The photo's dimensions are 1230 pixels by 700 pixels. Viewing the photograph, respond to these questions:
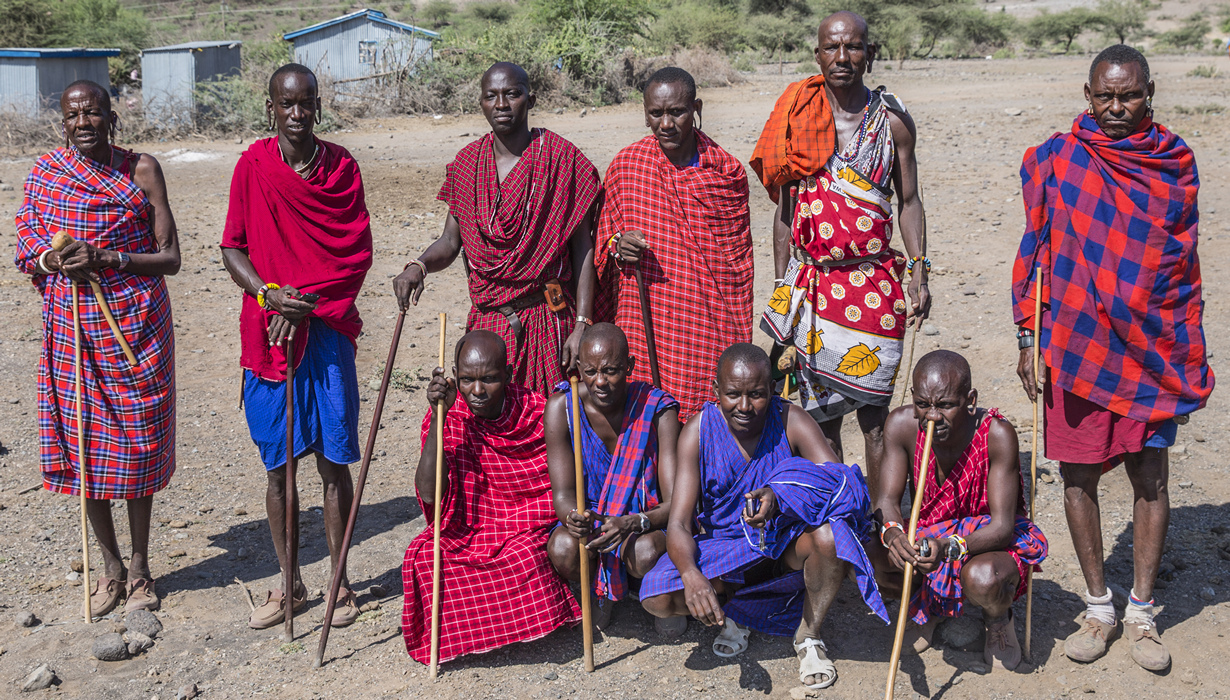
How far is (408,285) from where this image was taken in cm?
402

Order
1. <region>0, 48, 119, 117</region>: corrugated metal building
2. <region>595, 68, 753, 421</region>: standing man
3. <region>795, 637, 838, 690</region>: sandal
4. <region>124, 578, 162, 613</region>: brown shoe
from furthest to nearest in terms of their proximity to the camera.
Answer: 1. <region>0, 48, 119, 117</region>: corrugated metal building
2. <region>595, 68, 753, 421</region>: standing man
3. <region>124, 578, 162, 613</region>: brown shoe
4. <region>795, 637, 838, 690</region>: sandal

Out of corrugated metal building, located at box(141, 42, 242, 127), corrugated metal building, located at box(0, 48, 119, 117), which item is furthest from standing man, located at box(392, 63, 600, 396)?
corrugated metal building, located at box(0, 48, 119, 117)

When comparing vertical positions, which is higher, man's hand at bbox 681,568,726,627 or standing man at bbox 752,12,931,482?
standing man at bbox 752,12,931,482

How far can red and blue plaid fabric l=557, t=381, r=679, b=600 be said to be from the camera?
394cm

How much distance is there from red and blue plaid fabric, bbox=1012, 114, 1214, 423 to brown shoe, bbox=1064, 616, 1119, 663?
0.79 m

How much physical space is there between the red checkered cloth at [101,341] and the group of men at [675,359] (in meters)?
0.01

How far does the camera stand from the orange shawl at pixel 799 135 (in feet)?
14.0

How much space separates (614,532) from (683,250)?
134 centimetres

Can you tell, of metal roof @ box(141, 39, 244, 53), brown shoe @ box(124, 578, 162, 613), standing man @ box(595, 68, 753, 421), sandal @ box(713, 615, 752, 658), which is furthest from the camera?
metal roof @ box(141, 39, 244, 53)

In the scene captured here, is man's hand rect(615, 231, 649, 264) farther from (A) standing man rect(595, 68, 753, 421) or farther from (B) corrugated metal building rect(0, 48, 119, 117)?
(B) corrugated metal building rect(0, 48, 119, 117)

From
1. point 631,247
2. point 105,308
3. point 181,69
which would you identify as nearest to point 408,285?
point 631,247

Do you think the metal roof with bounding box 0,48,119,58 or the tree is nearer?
the metal roof with bounding box 0,48,119,58

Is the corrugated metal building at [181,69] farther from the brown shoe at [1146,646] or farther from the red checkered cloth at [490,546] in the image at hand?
the brown shoe at [1146,646]

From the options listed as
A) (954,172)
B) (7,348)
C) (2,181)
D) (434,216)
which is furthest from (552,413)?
(2,181)
